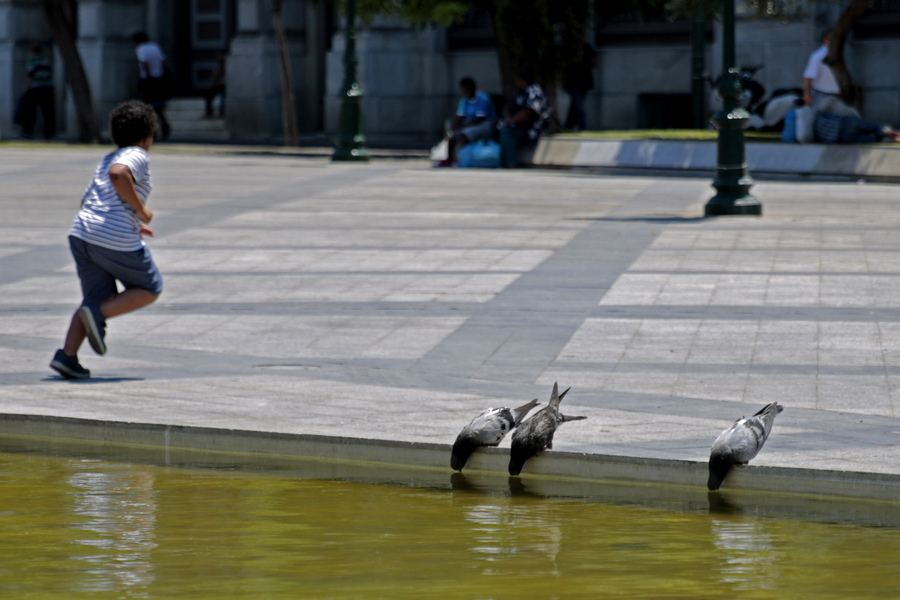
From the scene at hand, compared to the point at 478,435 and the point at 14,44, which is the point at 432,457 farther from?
the point at 14,44

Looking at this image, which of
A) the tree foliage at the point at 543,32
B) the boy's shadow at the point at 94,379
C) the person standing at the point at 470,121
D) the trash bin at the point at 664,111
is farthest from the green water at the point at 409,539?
the trash bin at the point at 664,111

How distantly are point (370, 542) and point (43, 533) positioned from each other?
1.15m

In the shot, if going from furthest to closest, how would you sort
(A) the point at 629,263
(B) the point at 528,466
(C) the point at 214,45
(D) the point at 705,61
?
(C) the point at 214,45
(D) the point at 705,61
(A) the point at 629,263
(B) the point at 528,466

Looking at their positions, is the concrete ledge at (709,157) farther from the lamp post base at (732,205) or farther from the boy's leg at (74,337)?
the boy's leg at (74,337)

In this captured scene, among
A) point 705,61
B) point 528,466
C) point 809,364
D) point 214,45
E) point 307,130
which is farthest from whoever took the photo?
point 214,45

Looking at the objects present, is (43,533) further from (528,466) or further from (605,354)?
(605,354)

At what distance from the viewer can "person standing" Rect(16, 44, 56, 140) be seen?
118ft

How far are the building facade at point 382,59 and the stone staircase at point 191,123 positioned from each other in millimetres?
703

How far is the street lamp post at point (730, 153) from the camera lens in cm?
1533

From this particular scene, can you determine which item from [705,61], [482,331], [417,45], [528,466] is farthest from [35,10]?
[528,466]

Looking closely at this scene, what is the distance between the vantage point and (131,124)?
7.67m

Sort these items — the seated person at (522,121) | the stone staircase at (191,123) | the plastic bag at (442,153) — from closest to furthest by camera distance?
the seated person at (522,121)
the plastic bag at (442,153)
the stone staircase at (191,123)

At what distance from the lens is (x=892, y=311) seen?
9.53 m

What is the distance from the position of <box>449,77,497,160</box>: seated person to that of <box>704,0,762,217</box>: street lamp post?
794 centimetres
